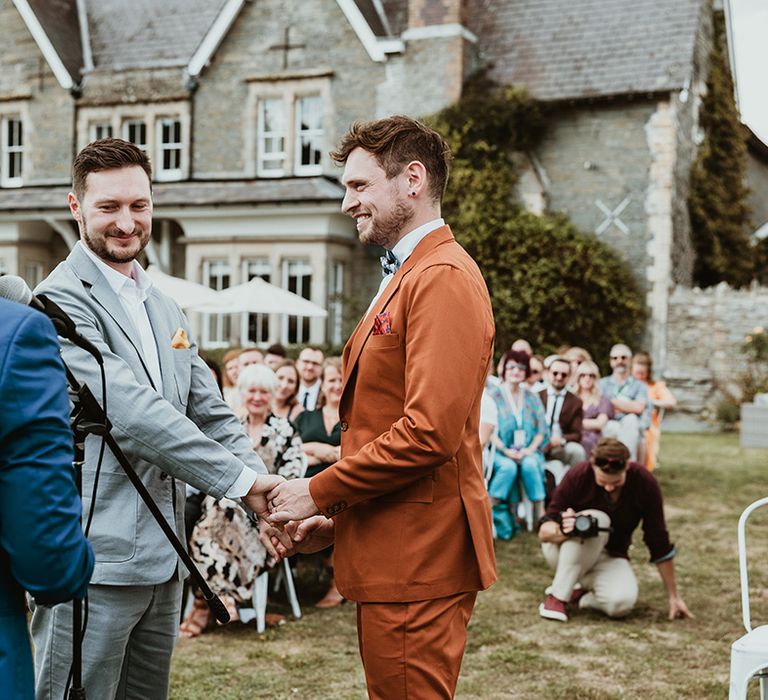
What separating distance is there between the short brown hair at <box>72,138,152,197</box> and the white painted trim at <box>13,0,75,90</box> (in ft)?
71.3

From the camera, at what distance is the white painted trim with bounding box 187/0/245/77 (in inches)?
876

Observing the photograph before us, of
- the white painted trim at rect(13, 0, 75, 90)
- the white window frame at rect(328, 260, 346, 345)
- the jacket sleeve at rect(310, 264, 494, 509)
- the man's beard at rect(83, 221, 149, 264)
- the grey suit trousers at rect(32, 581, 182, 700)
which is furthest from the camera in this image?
the white painted trim at rect(13, 0, 75, 90)

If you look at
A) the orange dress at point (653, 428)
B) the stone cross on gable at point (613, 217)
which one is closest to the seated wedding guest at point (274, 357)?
the orange dress at point (653, 428)

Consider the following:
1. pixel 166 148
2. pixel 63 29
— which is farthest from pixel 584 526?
pixel 63 29

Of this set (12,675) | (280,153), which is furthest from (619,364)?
(280,153)

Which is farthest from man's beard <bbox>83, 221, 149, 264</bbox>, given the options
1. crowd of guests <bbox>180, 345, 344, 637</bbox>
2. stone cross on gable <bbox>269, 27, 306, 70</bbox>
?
stone cross on gable <bbox>269, 27, 306, 70</bbox>

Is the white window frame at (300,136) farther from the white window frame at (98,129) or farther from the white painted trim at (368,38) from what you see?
the white window frame at (98,129)

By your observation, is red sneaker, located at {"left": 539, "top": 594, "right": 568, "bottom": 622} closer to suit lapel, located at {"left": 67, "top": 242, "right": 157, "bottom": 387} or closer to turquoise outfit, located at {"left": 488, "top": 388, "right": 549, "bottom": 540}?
turquoise outfit, located at {"left": 488, "top": 388, "right": 549, "bottom": 540}

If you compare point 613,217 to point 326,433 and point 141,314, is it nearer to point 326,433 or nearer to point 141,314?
point 326,433

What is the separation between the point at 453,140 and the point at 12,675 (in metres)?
18.8

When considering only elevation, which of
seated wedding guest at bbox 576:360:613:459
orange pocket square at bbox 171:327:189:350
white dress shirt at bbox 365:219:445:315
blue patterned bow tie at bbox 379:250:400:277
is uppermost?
white dress shirt at bbox 365:219:445:315

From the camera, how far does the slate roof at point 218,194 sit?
20547 millimetres

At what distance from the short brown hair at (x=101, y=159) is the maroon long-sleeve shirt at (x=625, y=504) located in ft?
14.9

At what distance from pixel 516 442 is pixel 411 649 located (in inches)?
288
